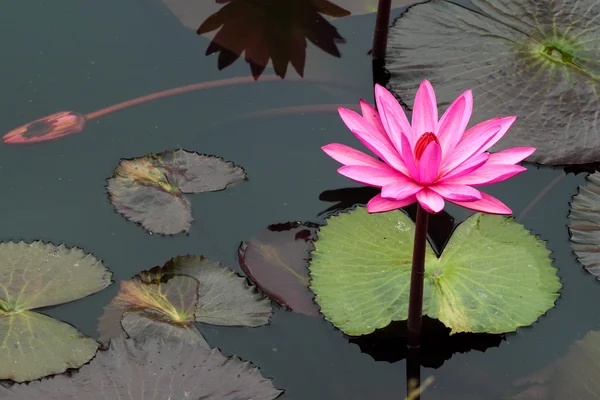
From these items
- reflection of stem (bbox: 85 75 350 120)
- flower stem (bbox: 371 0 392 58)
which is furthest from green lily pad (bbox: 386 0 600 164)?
reflection of stem (bbox: 85 75 350 120)

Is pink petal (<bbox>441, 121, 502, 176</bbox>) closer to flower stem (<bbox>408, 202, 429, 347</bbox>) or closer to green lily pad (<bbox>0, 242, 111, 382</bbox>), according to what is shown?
flower stem (<bbox>408, 202, 429, 347</bbox>)

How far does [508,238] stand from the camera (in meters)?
2.55

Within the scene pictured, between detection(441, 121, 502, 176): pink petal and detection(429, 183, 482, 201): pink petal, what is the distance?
68mm

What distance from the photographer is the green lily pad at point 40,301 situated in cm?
222

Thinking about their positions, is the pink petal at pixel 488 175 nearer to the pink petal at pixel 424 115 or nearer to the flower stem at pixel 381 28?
the pink petal at pixel 424 115

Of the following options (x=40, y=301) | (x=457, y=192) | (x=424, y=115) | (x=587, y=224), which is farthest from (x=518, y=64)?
(x=40, y=301)

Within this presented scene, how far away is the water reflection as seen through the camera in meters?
3.31

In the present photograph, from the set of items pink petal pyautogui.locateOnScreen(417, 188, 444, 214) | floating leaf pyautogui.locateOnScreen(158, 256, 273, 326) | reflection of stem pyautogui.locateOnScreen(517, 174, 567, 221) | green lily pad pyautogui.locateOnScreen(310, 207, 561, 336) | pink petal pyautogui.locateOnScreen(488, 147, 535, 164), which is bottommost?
floating leaf pyautogui.locateOnScreen(158, 256, 273, 326)

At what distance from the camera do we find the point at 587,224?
8.73 ft

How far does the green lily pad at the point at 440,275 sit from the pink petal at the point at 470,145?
0.55 m

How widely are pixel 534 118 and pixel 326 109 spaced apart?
0.80 m

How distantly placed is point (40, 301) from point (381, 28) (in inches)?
68.7

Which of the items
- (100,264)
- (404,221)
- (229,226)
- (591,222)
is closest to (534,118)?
(591,222)

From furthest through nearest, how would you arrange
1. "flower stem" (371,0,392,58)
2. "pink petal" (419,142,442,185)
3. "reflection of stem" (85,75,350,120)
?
1. "flower stem" (371,0,392,58)
2. "reflection of stem" (85,75,350,120)
3. "pink petal" (419,142,442,185)
